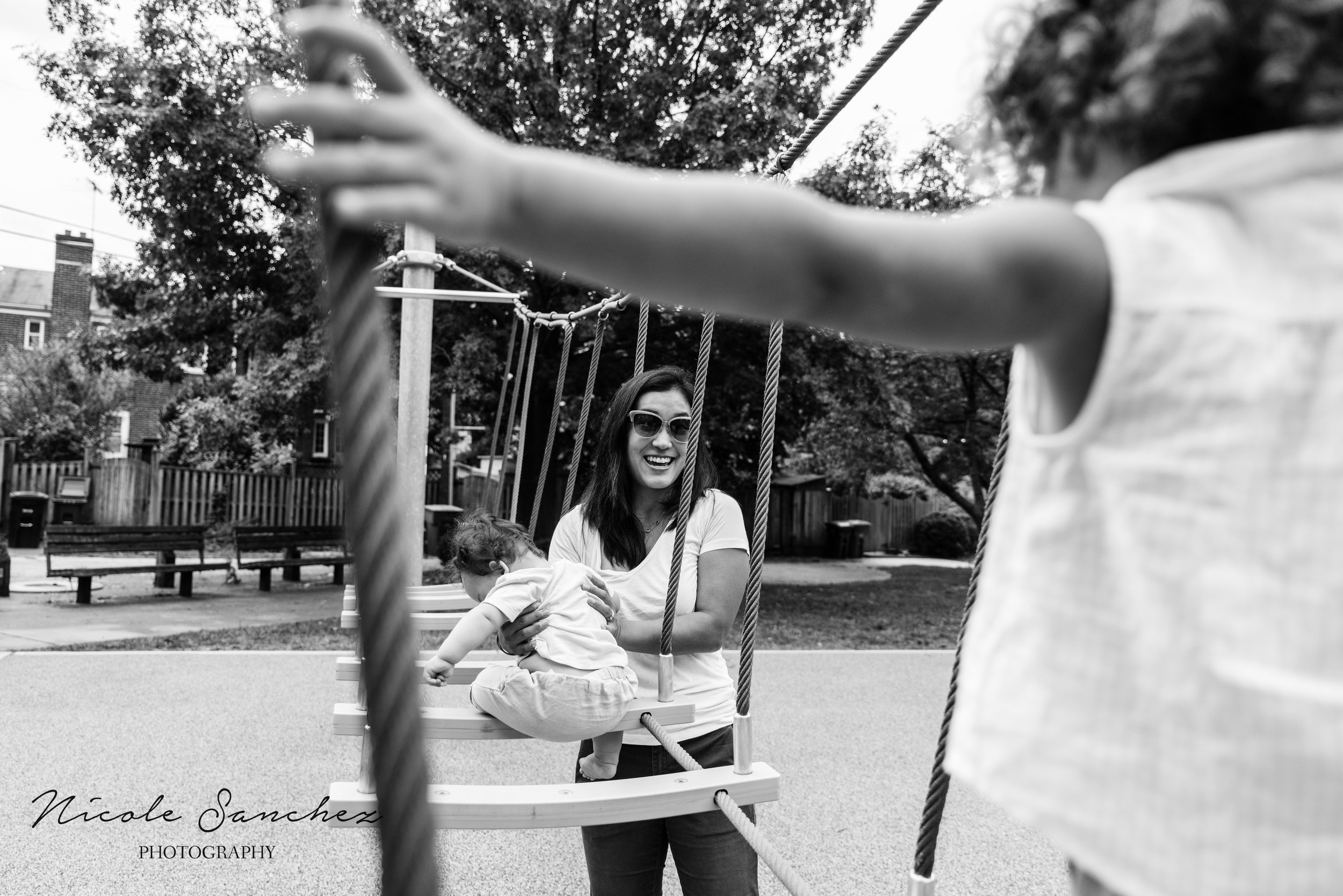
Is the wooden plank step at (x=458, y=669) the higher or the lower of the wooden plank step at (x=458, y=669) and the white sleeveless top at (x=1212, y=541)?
the lower

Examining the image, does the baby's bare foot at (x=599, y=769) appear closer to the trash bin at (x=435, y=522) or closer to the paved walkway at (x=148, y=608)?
the paved walkway at (x=148, y=608)

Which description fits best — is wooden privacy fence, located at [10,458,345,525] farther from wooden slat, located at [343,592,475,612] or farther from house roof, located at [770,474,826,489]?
wooden slat, located at [343,592,475,612]

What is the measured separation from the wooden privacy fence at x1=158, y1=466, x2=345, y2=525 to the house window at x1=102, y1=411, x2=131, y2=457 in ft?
16.0

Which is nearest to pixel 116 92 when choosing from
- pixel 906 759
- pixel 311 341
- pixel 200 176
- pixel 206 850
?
pixel 200 176

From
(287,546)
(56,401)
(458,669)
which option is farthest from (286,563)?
(56,401)

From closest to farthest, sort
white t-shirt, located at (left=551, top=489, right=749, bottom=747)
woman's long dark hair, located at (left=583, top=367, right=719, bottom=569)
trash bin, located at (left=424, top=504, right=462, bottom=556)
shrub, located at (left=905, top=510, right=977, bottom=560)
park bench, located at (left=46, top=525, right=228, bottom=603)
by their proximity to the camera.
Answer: white t-shirt, located at (left=551, top=489, right=749, bottom=747), woman's long dark hair, located at (left=583, top=367, right=719, bottom=569), park bench, located at (left=46, top=525, right=228, bottom=603), trash bin, located at (left=424, top=504, right=462, bottom=556), shrub, located at (left=905, top=510, right=977, bottom=560)

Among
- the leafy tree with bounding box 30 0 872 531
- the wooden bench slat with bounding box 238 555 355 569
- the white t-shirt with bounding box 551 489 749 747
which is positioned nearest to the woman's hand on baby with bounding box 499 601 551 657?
the white t-shirt with bounding box 551 489 749 747

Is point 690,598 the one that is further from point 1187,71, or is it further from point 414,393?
point 414,393

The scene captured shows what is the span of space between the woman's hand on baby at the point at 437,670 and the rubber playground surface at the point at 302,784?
1010 millimetres

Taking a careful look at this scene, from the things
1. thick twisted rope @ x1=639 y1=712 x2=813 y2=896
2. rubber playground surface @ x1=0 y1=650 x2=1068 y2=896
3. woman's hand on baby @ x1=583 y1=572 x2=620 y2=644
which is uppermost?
woman's hand on baby @ x1=583 y1=572 x2=620 y2=644

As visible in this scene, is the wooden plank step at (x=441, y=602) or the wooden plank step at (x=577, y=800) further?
the wooden plank step at (x=441, y=602)

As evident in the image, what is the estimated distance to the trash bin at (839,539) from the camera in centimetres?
2139

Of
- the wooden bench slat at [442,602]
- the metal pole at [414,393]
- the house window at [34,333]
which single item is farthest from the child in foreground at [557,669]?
the house window at [34,333]

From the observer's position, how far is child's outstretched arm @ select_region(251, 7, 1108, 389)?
0.58 metres
